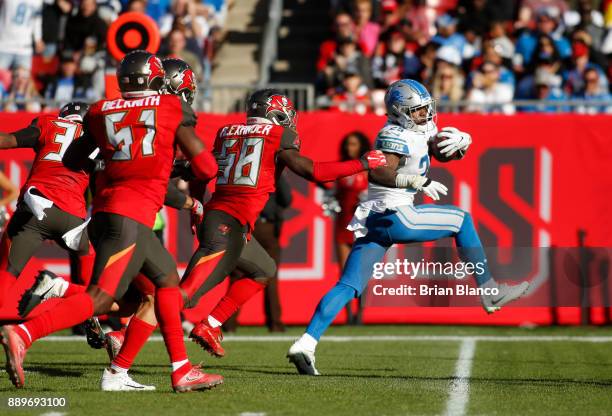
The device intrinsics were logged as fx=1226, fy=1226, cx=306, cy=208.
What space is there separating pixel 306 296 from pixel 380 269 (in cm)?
470

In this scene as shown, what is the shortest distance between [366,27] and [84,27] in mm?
3867

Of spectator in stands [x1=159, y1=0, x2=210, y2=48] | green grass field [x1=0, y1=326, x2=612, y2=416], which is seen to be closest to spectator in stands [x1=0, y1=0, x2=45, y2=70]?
spectator in stands [x1=159, y1=0, x2=210, y2=48]

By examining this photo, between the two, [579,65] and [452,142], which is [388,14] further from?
[452,142]

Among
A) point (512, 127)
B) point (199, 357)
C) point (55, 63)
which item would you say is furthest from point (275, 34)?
point (199, 357)

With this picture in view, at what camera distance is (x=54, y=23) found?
1727 cm

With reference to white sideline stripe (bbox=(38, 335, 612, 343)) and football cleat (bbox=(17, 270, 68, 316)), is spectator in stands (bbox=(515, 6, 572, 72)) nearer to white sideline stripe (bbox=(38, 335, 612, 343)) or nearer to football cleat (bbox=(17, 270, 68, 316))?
white sideline stripe (bbox=(38, 335, 612, 343))

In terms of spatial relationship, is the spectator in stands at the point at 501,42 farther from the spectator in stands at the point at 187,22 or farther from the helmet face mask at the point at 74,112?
the helmet face mask at the point at 74,112

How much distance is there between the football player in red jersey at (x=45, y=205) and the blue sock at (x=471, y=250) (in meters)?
2.68

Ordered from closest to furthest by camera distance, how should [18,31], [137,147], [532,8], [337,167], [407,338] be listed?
[137,147], [337,167], [407,338], [18,31], [532,8]

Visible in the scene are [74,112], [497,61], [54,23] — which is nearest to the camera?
[74,112]

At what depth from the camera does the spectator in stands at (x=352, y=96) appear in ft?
45.6

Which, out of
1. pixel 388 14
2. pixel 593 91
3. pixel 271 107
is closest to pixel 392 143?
pixel 271 107

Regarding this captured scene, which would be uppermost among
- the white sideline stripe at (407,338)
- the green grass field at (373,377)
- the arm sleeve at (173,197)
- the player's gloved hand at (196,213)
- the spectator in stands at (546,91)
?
the spectator in stands at (546,91)

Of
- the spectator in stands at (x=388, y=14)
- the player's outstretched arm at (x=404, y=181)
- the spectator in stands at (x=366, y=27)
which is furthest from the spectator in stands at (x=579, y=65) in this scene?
the player's outstretched arm at (x=404, y=181)
